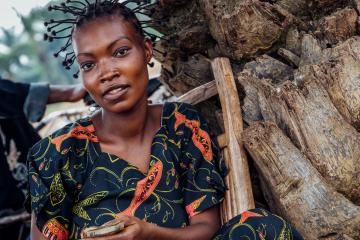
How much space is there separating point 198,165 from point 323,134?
0.55m

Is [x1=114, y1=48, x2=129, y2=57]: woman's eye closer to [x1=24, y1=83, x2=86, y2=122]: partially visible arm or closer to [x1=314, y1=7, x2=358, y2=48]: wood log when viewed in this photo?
[x1=314, y1=7, x2=358, y2=48]: wood log

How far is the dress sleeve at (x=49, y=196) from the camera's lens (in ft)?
5.77

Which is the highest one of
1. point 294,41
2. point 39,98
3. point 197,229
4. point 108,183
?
point 294,41

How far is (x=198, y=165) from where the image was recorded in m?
1.94

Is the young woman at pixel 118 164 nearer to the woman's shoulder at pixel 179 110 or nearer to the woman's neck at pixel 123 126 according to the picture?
the woman's neck at pixel 123 126

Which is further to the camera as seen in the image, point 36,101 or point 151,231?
point 36,101

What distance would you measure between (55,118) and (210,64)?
409 cm

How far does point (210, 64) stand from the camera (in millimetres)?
2373

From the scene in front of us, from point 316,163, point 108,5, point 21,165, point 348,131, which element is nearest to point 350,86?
point 348,131

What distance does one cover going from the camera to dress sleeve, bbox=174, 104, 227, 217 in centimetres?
187

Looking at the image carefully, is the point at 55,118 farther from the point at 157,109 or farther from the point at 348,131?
the point at 348,131

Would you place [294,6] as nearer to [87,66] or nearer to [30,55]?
[87,66]

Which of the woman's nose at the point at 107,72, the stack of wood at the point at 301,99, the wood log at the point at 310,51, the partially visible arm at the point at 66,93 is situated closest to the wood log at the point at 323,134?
the stack of wood at the point at 301,99

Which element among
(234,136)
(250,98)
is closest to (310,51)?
(250,98)
